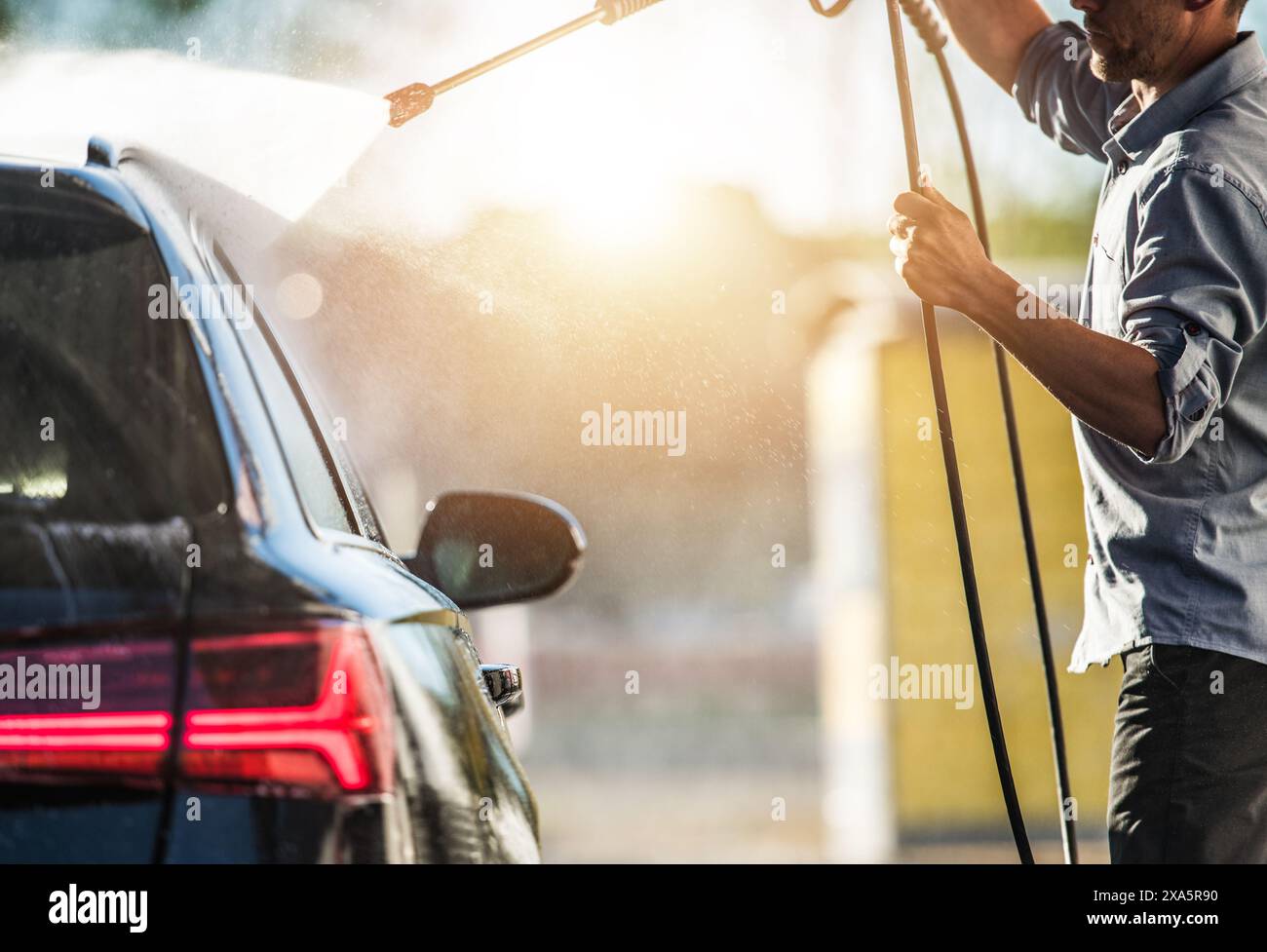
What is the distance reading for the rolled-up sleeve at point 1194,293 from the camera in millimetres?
1837

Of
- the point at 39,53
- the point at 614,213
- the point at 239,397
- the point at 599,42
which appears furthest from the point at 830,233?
the point at 239,397

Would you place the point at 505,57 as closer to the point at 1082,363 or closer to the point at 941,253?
the point at 941,253

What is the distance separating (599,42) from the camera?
316 centimetres

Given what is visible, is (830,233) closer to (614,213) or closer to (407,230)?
(614,213)

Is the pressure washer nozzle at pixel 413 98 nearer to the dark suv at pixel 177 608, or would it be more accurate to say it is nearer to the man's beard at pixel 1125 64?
the dark suv at pixel 177 608

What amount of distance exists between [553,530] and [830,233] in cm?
626

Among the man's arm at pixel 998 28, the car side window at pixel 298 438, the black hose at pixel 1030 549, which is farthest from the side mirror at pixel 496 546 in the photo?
the man's arm at pixel 998 28

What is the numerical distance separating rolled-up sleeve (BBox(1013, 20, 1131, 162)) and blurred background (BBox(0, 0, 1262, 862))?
0.33 meters

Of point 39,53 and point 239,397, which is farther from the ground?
point 39,53

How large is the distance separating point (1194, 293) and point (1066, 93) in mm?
831

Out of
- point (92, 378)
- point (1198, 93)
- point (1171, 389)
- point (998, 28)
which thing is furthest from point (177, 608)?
point (998, 28)

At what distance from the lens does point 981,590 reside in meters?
6.93

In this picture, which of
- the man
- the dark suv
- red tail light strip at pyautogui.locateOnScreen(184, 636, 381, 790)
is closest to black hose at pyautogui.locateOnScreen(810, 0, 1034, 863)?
the man
